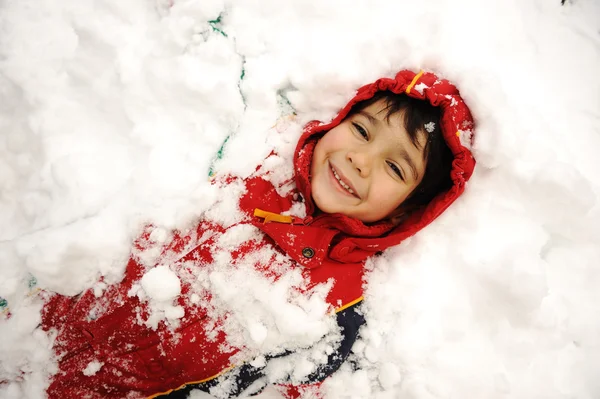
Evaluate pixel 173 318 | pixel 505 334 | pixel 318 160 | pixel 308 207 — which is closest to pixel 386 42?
pixel 318 160

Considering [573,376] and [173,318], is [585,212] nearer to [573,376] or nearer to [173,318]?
[573,376]

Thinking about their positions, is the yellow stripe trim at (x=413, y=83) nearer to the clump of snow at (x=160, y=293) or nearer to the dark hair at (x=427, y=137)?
the dark hair at (x=427, y=137)

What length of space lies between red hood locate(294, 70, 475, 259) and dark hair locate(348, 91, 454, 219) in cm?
3

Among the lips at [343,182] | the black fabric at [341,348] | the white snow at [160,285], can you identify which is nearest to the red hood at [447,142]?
the lips at [343,182]

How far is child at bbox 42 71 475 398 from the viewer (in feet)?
4.76

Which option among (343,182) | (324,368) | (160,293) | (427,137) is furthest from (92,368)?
(427,137)

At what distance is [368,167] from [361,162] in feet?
0.13

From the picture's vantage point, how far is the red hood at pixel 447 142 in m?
1.49

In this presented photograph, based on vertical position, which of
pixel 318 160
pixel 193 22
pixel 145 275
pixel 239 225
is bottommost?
pixel 145 275

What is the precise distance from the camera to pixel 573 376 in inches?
63.2

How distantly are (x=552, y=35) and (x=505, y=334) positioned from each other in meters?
1.51

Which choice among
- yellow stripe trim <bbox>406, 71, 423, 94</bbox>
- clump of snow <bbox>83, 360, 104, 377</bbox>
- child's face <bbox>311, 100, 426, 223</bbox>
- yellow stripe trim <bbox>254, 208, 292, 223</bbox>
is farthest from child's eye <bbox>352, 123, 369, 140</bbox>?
clump of snow <bbox>83, 360, 104, 377</bbox>

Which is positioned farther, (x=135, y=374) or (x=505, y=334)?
(x=505, y=334)

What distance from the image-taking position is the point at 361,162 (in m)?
1.42
